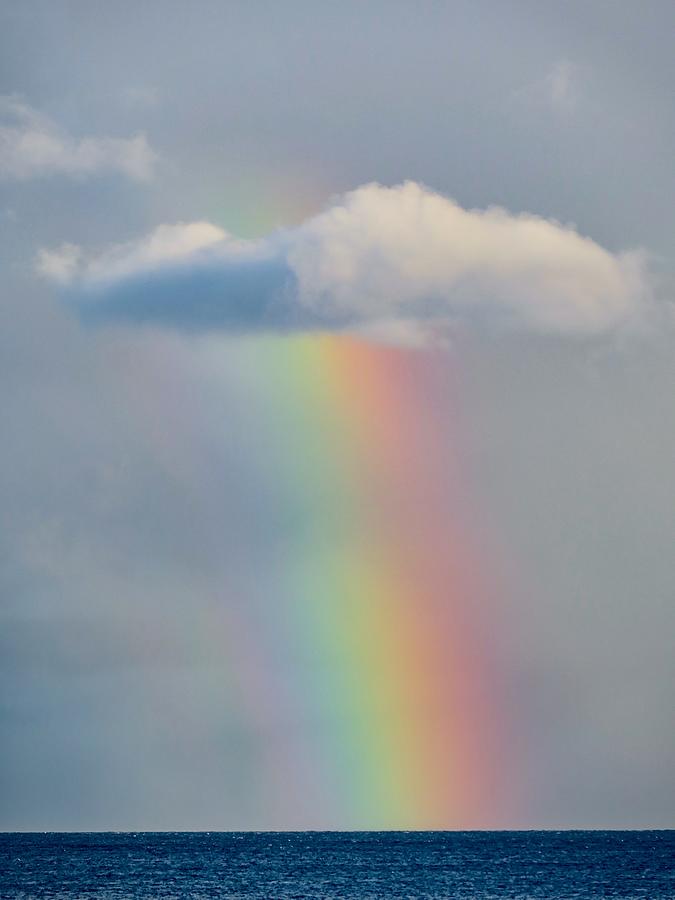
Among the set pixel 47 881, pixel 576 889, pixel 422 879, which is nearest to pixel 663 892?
pixel 576 889

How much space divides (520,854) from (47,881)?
88.2m

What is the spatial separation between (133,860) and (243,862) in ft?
52.1

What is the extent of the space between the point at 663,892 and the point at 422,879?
26085 millimetres

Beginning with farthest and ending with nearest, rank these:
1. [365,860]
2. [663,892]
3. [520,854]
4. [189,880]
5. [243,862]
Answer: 1. [520,854]
2. [365,860]
3. [243,862]
4. [189,880]
5. [663,892]

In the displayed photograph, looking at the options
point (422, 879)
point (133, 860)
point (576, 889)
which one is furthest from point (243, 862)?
point (576, 889)

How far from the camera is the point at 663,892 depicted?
347 ft

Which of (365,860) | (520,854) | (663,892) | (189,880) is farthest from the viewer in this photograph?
(520,854)

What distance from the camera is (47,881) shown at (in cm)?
11781

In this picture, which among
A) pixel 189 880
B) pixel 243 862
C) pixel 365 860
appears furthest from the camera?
pixel 365 860

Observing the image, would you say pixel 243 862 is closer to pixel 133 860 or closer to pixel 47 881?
pixel 133 860

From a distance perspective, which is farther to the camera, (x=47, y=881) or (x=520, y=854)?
(x=520, y=854)

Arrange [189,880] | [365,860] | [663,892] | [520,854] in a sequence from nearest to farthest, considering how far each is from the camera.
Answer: [663,892], [189,880], [365,860], [520,854]

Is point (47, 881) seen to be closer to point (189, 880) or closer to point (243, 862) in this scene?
point (189, 880)

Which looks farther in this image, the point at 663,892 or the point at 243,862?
the point at 243,862
